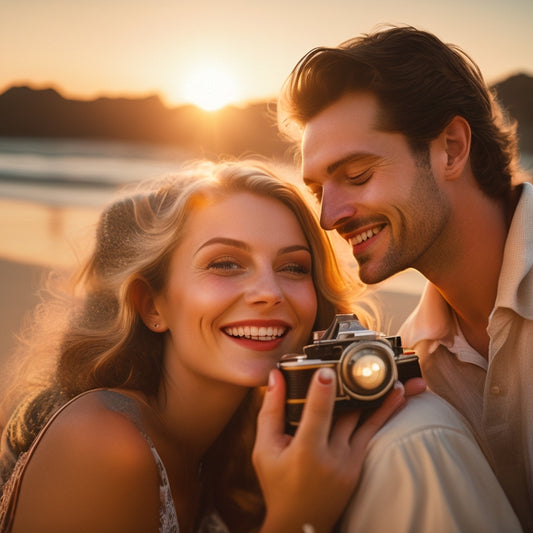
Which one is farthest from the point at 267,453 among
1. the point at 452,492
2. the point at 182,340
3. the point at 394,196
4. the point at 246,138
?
the point at 246,138

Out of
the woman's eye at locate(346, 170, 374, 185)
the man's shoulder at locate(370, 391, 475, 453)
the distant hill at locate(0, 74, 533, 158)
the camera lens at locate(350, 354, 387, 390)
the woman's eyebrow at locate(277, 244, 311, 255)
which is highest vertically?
the distant hill at locate(0, 74, 533, 158)

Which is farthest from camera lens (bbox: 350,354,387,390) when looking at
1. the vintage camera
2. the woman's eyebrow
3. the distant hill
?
the distant hill

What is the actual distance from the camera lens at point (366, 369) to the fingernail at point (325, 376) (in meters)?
0.06

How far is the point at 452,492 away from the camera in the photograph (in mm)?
1493

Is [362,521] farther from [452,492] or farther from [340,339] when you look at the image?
[340,339]

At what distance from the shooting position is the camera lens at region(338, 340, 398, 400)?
1654 mm

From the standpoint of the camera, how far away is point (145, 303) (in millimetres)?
2541

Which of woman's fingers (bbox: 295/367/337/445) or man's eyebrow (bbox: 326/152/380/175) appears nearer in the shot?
woman's fingers (bbox: 295/367/337/445)

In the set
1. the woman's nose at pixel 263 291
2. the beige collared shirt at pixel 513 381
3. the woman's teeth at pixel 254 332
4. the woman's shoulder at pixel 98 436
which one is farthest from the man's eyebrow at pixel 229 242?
the beige collared shirt at pixel 513 381

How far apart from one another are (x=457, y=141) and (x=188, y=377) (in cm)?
170

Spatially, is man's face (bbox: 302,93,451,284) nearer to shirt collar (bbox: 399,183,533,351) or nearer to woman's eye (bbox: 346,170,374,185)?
woman's eye (bbox: 346,170,374,185)

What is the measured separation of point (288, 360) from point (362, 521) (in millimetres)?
512

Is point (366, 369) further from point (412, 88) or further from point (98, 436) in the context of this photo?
point (412, 88)

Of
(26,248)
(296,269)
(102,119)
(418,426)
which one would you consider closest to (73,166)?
(102,119)
